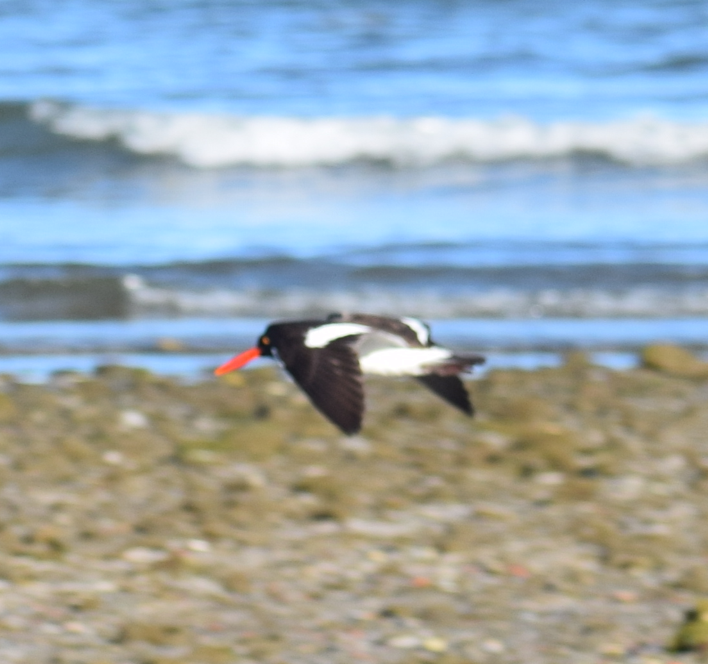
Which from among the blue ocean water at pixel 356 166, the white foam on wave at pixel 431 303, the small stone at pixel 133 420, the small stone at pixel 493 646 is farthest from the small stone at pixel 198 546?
the white foam on wave at pixel 431 303

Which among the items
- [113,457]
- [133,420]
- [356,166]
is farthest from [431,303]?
[356,166]

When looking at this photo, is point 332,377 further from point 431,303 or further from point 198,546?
point 431,303

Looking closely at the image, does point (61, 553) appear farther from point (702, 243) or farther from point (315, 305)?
point (702, 243)

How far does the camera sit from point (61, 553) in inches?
188

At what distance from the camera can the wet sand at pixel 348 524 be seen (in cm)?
423

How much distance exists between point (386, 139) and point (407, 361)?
36.5ft

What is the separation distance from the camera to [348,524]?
16.6ft

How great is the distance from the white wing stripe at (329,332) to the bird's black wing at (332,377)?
0.02 meters

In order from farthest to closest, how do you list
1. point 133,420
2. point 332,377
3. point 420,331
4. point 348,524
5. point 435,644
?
point 133,420 < point 348,524 < point 420,331 < point 435,644 < point 332,377

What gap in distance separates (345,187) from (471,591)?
9.30 m

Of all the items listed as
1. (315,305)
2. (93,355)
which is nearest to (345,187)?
(315,305)

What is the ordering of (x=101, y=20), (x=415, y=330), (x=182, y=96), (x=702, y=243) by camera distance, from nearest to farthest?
1. (x=415, y=330)
2. (x=702, y=243)
3. (x=182, y=96)
4. (x=101, y=20)

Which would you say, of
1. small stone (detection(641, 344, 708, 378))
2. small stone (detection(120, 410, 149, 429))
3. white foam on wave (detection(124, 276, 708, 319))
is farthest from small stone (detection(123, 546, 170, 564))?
white foam on wave (detection(124, 276, 708, 319))

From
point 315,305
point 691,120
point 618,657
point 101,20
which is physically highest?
point 101,20
